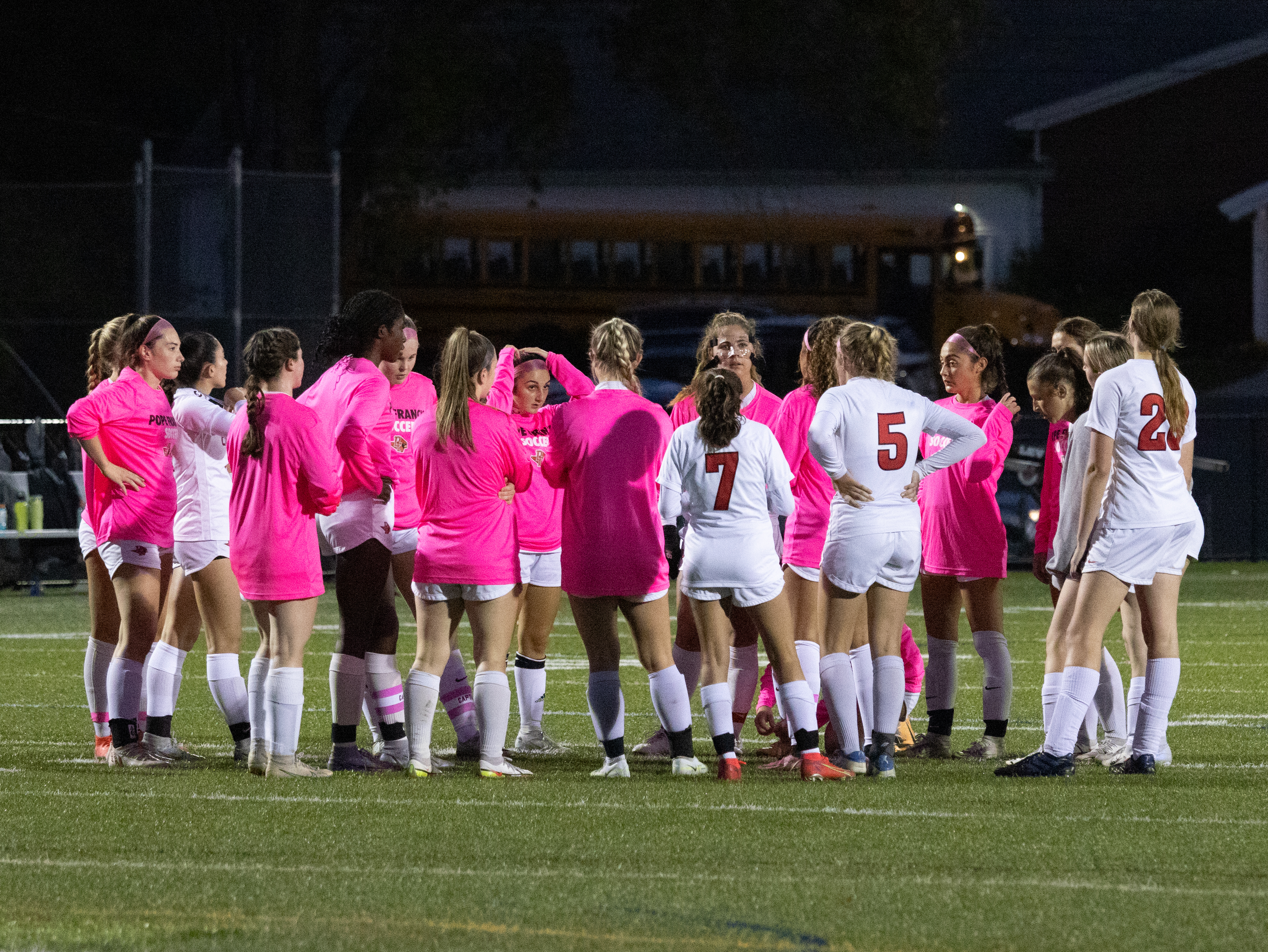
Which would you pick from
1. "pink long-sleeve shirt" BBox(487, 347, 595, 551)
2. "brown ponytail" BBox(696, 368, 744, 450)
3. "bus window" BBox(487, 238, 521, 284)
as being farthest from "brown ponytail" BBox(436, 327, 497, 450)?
"bus window" BBox(487, 238, 521, 284)

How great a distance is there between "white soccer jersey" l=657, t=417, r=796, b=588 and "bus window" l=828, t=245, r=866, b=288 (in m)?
23.0

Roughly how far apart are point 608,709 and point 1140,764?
222cm

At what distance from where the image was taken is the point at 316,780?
26.3ft

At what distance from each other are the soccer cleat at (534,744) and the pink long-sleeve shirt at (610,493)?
4.17 ft

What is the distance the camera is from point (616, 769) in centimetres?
816

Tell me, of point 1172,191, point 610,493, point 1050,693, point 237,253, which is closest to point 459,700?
point 610,493

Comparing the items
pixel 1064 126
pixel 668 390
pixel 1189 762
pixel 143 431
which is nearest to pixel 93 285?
pixel 668 390

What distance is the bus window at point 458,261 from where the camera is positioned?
1140 inches

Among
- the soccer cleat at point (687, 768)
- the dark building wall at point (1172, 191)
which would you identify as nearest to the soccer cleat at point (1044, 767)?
the soccer cleat at point (687, 768)

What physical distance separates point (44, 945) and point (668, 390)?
2230cm

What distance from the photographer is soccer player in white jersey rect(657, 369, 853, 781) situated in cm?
785

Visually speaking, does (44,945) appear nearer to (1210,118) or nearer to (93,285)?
(93,285)

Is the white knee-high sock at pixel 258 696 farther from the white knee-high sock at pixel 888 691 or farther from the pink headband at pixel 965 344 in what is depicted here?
the pink headband at pixel 965 344

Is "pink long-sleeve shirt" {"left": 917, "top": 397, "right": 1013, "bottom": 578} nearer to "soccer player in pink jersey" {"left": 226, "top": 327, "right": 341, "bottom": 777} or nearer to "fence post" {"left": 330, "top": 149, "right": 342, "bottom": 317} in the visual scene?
"soccer player in pink jersey" {"left": 226, "top": 327, "right": 341, "bottom": 777}
